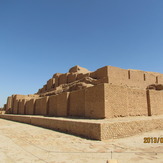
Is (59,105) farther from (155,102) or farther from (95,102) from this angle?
(155,102)

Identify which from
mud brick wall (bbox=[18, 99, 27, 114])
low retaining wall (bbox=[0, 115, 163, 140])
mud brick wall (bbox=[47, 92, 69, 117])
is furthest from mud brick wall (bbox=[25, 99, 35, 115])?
low retaining wall (bbox=[0, 115, 163, 140])

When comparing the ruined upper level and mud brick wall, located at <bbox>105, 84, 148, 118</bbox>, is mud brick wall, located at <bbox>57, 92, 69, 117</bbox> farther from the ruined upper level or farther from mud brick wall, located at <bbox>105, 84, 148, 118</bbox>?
mud brick wall, located at <bbox>105, 84, 148, 118</bbox>

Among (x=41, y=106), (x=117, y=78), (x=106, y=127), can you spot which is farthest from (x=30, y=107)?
(x=106, y=127)

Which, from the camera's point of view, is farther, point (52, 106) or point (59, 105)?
point (52, 106)

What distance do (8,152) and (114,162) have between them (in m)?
3.61

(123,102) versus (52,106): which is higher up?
(123,102)

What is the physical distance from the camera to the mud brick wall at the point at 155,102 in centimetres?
1063

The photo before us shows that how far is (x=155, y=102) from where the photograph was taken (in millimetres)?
11039

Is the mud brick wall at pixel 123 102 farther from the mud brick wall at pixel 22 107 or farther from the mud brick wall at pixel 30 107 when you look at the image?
the mud brick wall at pixel 22 107

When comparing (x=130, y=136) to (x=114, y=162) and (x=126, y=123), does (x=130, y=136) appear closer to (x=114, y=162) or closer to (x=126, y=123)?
(x=126, y=123)

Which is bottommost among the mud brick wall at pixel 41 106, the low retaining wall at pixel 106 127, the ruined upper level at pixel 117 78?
the low retaining wall at pixel 106 127

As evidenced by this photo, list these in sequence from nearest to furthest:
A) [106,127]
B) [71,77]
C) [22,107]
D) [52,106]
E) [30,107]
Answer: [106,127]
[52,106]
[30,107]
[22,107]
[71,77]

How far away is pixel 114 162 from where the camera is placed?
3000 millimetres

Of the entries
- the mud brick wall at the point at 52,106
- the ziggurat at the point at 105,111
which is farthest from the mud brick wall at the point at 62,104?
the mud brick wall at the point at 52,106
